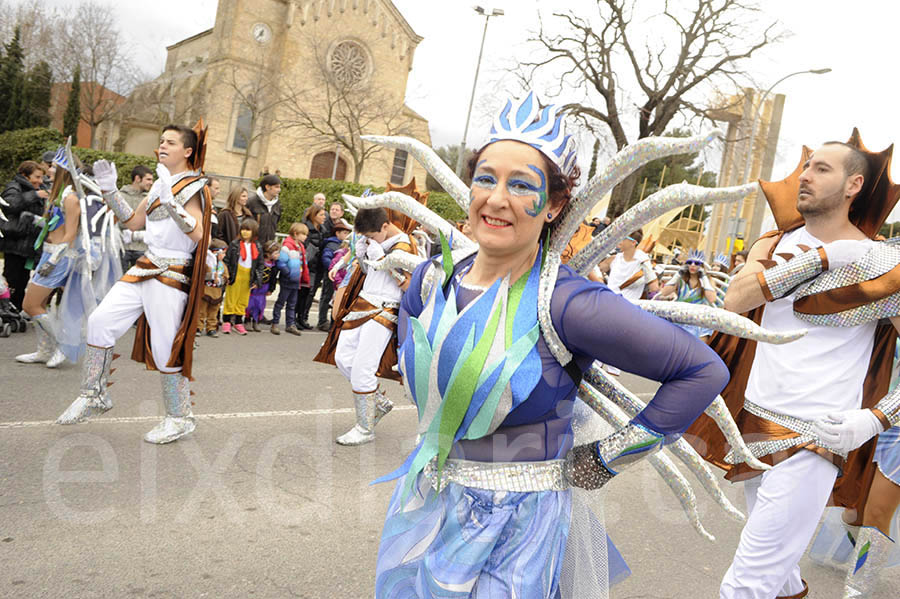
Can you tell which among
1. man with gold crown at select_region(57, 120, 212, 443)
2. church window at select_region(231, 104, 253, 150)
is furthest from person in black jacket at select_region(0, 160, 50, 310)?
church window at select_region(231, 104, 253, 150)

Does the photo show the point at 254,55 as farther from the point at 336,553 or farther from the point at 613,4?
the point at 336,553

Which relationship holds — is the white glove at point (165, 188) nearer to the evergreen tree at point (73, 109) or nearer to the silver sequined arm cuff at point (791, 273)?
the silver sequined arm cuff at point (791, 273)

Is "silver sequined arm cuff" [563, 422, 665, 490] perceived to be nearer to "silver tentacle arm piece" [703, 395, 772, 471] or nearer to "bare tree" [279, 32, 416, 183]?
"silver tentacle arm piece" [703, 395, 772, 471]

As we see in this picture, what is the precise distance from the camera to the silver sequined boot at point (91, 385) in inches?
194

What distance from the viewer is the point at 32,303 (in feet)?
22.4

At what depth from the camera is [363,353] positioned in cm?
563

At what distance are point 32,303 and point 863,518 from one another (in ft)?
21.6

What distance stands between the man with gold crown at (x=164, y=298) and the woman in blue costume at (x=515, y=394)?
330 centimetres

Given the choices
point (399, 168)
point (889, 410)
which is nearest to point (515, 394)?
point (889, 410)

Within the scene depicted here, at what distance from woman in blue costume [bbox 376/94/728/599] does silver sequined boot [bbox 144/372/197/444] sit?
3318 millimetres

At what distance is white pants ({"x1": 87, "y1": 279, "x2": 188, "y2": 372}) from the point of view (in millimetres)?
4871

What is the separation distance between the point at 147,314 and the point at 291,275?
5658 millimetres

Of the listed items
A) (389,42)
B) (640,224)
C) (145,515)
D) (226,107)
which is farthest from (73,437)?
(389,42)

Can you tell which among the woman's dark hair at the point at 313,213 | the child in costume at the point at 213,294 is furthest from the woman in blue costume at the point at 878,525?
the woman's dark hair at the point at 313,213
